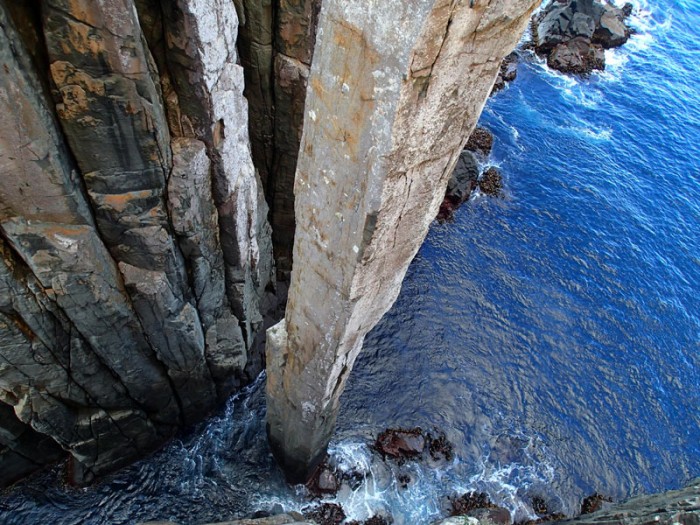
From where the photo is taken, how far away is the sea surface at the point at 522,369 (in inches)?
514

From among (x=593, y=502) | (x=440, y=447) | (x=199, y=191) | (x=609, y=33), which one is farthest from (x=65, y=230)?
(x=609, y=33)

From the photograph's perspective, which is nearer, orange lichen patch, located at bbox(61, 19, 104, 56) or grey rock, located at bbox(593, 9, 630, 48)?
orange lichen patch, located at bbox(61, 19, 104, 56)

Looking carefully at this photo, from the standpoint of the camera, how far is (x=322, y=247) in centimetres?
737

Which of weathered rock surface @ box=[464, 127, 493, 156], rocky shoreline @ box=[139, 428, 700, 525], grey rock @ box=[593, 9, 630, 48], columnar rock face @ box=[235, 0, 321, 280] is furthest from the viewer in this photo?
grey rock @ box=[593, 9, 630, 48]

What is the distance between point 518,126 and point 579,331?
12.8 metres

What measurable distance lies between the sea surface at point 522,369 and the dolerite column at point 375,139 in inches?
249

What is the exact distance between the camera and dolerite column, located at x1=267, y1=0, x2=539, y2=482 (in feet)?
15.8

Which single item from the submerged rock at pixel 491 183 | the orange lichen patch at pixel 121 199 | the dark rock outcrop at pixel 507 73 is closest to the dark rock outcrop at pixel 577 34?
the dark rock outcrop at pixel 507 73

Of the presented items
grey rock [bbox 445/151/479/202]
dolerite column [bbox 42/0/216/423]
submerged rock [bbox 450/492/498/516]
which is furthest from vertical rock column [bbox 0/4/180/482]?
grey rock [bbox 445/151/479/202]

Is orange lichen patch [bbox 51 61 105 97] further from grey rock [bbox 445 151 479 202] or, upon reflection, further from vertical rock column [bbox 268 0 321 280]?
grey rock [bbox 445 151 479 202]

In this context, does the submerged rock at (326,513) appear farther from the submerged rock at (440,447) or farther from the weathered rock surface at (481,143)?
the weathered rock surface at (481,143)

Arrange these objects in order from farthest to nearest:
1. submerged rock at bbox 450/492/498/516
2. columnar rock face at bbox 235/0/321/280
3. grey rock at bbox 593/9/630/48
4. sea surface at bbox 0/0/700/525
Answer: grey rock at bbox 593/9/630/48 → submerged rock at bbox 450/492/498/516 → sea surface at bbox 0/0/700/525 → columnar rock face at bbox 235/0/321/280

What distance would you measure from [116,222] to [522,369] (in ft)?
45.8

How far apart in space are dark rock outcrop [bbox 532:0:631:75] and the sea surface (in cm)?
754
